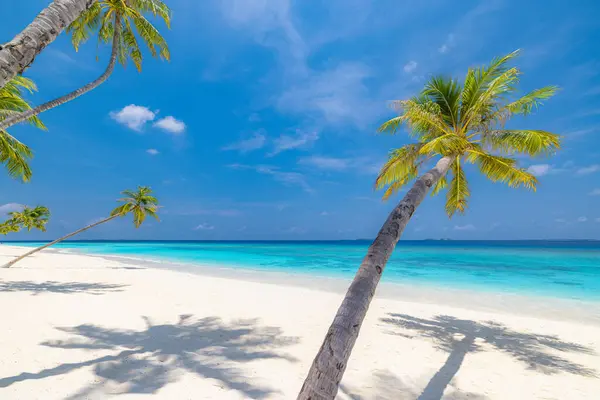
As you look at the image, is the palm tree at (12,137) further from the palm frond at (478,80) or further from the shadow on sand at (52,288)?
the palm frond at (478,80)

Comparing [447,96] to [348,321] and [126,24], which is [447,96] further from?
[126,24]

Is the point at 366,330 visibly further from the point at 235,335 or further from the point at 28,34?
the point at 28,34

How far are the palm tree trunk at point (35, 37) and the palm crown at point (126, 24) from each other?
561 centimetres

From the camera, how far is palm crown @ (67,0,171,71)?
24.3 ft

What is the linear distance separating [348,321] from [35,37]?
11.3 feet

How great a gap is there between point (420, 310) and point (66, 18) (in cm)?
1053

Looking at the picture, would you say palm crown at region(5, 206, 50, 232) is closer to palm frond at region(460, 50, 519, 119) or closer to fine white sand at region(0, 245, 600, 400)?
fine white sand at region(0, 245, 600, 400)

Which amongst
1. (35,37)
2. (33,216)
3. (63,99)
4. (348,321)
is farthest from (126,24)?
(33,216)

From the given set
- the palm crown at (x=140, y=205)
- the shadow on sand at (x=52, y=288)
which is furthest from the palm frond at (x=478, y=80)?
the palm crown at (x=140, y=205)

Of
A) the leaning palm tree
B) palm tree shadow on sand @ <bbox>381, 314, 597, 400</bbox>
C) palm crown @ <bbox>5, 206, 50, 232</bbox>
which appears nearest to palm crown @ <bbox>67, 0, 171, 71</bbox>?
the leaning palm tree

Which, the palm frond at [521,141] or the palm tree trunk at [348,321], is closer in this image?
the palm tree trunk at [348,321]

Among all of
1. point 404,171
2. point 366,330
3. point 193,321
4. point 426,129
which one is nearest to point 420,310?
point 366,330

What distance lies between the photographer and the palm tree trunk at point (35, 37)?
2.08 metres

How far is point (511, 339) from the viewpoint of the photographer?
645 centimetres
